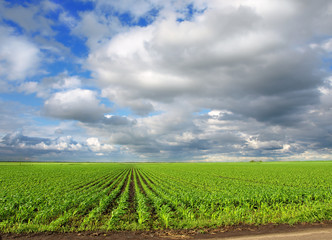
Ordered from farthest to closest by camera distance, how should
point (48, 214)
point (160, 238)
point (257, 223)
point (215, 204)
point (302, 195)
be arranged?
1. point (302, 195)
2. point (215, 204)
3. point (48, 214)
4. point (257, 223)
5. point (160, 238)

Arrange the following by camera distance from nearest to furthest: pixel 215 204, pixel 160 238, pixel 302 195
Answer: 1. pixel 160 238
2. pixel 215 204
3. pixel 302 195

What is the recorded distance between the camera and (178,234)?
11055 millimetres

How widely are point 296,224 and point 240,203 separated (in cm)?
549

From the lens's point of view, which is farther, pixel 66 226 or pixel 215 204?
pixel 215 204

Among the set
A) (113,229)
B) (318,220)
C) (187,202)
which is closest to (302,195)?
(318,220)

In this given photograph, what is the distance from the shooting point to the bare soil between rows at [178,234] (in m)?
10.7

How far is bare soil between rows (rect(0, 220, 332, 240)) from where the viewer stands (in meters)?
10.7

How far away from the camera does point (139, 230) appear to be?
1177cm

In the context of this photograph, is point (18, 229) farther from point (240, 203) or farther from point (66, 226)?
point (240, 203)

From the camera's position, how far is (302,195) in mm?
21828

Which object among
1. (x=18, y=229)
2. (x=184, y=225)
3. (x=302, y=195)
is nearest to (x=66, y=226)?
(x=18, y=229)

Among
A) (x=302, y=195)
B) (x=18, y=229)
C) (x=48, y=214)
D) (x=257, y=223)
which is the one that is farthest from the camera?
(x=302, y=195)

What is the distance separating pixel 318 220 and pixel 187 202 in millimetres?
9440

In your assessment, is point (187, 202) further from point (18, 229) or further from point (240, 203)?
point (18, 229)
